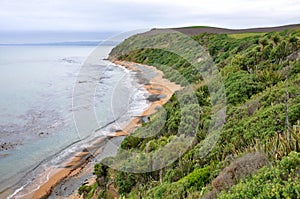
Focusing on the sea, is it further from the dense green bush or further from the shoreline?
the dense green bush

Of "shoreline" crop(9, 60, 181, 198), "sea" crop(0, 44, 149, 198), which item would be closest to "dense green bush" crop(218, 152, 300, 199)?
"sea" crop(0, 44, 149, 198)

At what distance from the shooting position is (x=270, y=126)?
9.61 meters

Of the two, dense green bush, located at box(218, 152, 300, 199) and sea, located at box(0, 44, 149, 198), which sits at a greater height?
dense green bush, located at box(218, 152, 300, 199)

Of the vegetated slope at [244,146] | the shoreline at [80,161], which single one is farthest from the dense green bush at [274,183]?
the shoreline at [80,161]

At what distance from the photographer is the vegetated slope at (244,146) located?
5.55 m

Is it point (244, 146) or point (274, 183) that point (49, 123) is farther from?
point (274, 183)

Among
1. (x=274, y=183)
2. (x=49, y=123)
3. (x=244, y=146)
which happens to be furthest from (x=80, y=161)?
(x=274, y=183)

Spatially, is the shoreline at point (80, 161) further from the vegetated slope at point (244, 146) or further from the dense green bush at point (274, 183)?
the dense green bush at point (274, 183)

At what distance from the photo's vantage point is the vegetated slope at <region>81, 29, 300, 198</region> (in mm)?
5547

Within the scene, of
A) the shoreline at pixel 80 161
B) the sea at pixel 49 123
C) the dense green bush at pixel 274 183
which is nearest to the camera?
the dense green bush at pixel 274 183

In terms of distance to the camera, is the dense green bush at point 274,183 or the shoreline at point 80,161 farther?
the shoreline at point 80,161

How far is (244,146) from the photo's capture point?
945cm

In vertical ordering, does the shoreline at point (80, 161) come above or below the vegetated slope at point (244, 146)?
below

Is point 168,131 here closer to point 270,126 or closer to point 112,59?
point 270,126
